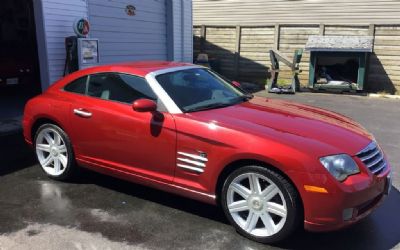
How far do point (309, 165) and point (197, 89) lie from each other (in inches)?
64.9

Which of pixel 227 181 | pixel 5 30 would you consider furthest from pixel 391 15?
pixel 227 181

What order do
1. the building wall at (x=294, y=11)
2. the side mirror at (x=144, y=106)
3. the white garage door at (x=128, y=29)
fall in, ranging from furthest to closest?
1. the building wall at (x=294, y=11)
2. the white garage door at (x=128, y=29)
3. the side mirror at (x=144, y=106)

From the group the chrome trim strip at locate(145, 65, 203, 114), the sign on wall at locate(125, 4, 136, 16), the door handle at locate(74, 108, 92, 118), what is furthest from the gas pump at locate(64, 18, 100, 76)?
the chrome trim strip at locate(145, 65, 203, 114)

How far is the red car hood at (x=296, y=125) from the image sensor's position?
3.66 m

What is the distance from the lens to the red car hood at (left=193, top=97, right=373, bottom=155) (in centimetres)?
366

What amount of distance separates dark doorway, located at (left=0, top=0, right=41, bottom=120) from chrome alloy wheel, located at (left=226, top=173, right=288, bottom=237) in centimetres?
616

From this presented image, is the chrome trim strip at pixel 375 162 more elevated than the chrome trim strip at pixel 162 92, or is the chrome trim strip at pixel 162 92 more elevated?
the chrome trim strip at pixel 162 92

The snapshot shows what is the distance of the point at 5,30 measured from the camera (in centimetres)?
1341

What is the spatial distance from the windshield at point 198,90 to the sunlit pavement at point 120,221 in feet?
3.37

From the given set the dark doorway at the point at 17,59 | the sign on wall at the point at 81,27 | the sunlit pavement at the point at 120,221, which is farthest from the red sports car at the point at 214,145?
the dark doorway at the point at 17,59

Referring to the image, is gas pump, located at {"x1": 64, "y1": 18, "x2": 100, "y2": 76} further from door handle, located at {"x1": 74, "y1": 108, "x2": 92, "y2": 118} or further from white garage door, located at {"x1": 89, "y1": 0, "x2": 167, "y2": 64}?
door handle, located at {"x1": 74, "y1": 108, "x2": 92, "y2": 118}

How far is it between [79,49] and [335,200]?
6733 mm

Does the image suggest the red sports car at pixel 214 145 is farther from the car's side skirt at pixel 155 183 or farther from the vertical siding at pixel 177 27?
the vertical siding at pixel 177 27

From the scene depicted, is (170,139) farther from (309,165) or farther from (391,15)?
(391,15)
